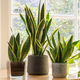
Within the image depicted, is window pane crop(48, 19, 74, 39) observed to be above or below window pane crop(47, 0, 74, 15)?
below

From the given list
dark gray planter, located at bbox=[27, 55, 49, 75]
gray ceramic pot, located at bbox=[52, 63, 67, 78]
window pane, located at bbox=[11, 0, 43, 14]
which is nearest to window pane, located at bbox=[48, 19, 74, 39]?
window pane, located at bbox=[11, 0, 43, 14]

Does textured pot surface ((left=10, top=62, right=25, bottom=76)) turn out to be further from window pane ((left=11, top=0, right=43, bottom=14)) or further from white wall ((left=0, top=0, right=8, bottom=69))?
window pane ((left=11, top=0, right=43, bottom=14))

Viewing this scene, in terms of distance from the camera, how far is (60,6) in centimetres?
202

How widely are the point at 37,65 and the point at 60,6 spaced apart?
3.48 ft

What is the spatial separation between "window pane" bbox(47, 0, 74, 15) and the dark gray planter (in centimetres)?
91

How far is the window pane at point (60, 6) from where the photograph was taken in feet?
6.48

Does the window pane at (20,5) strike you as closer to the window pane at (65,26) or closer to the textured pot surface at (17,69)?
the window pane at (65,26)

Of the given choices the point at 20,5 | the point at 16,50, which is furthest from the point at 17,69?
the point at 20,5

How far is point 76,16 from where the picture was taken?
2010 mm

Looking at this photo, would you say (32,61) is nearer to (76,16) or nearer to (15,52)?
(15,52)

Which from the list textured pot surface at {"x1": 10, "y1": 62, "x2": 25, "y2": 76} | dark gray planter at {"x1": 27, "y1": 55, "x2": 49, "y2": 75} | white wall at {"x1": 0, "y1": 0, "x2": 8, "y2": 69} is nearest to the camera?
textured pot surface at {"x1": 10, "y1": 62, "x2": 25, "y2": 76}

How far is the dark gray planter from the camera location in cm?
125

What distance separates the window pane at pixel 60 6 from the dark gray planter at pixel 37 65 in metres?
0.91

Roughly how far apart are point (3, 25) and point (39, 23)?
2.10 ft
